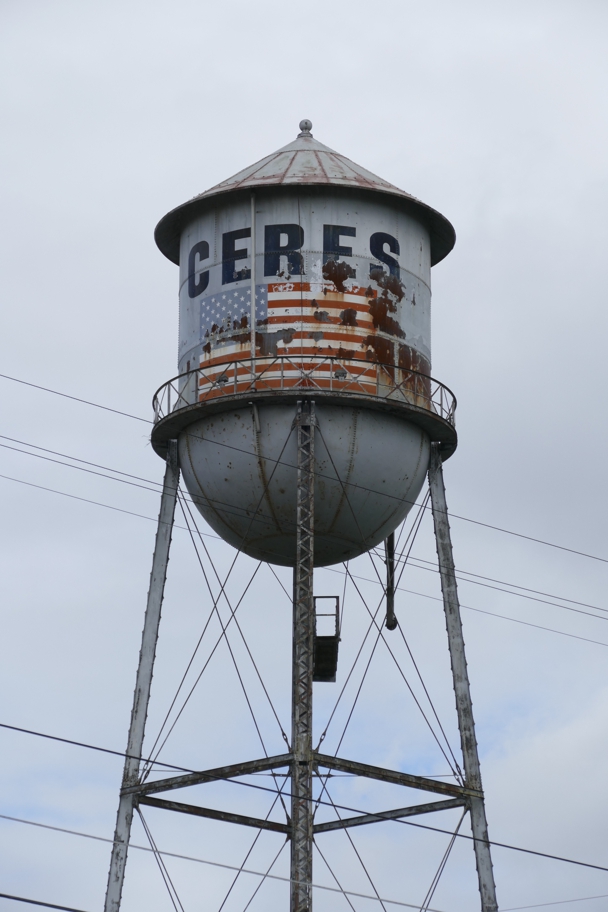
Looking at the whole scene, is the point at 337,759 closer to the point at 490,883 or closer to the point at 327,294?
the point at 490,883

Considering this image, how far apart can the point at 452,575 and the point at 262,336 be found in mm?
5313

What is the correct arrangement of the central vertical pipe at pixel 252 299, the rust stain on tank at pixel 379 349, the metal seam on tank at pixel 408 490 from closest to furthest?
A: the central vertical pipe at pixel 252 299 < the rust stain on tank at pixel 379 349 < the metal seam on tank at pixel 408 490

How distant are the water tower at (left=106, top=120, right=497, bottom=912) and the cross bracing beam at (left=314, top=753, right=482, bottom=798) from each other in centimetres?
3

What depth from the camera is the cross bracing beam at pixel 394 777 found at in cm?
2572

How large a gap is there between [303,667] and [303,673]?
93mm

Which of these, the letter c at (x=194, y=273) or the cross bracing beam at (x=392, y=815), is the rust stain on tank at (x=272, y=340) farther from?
the cross bracing beam at (x=392, y=815)

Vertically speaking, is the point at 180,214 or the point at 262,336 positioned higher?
the point at 180,214

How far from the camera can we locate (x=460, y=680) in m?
27.8

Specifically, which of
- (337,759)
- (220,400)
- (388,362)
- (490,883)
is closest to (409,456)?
(388,362)

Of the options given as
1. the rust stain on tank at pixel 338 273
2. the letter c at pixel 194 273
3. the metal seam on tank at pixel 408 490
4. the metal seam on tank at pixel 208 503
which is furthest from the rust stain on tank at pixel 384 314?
the metal seam on tank at pixel 208 503

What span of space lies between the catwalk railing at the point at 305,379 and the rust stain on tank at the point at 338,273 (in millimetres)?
1315

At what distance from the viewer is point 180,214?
94.5ft

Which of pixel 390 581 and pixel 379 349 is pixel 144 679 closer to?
pixel 390 581

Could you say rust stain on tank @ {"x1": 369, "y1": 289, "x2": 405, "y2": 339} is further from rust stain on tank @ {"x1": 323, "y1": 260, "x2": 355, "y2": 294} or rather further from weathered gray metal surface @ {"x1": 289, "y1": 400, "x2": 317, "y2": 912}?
weathered gray metal surface @ {"x1": 289, "y1": 400, "x2": 317, "y2": 912}
